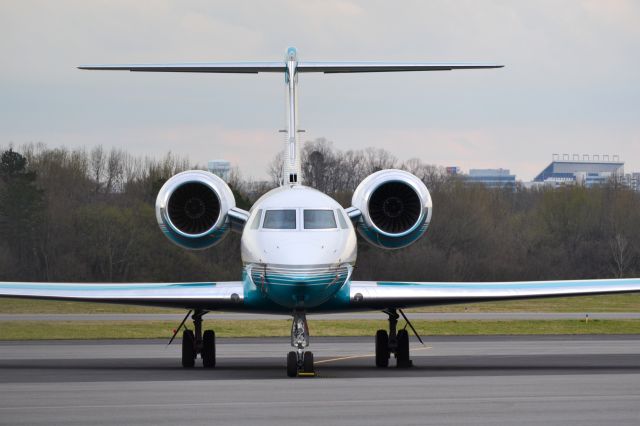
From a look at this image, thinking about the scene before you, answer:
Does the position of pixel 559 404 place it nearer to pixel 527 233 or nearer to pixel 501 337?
pixel 501 337

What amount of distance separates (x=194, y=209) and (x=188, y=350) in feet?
8.39

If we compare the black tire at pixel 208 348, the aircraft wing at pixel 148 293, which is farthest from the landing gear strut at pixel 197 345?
the aircraft wing at pixel 148 293

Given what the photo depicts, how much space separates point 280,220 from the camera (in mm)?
18234

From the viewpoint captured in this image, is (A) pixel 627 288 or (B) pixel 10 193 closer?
(A) pixel 627 288

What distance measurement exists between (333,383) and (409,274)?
35824 mm

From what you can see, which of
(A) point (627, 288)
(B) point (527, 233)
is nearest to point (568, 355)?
(A) point (627, 288)

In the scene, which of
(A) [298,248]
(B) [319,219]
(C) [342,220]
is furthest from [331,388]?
(C) [342,220]

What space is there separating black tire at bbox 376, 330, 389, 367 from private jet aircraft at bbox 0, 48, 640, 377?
0.02 metres

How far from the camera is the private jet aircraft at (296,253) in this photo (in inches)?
688

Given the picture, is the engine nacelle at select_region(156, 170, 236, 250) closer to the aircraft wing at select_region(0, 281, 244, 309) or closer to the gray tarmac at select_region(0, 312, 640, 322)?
the aircraft wing at select_region(0, 281, 244, 309)

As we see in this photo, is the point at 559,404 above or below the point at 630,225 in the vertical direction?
below

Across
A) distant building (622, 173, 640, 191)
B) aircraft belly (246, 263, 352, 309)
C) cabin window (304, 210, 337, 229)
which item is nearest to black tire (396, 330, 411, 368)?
aircraft belly (246, 263, 352, 309)

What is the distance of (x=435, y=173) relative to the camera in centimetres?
6375

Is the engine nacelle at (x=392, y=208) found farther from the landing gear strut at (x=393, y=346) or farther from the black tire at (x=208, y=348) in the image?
the black tire at (x=208, y=348)
